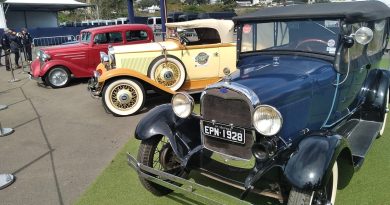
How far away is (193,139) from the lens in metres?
3.76

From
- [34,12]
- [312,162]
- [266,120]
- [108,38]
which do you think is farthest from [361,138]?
[34,12]

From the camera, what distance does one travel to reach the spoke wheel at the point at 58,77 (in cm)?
1038

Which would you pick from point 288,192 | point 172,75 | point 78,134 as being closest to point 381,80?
point 288,192

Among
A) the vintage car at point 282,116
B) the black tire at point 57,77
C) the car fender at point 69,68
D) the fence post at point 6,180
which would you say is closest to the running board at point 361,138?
the vintage car at point 282,116

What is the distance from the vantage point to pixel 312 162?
2.76 metres

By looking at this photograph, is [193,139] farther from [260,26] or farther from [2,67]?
[2,67]

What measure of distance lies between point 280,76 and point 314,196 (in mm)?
1177

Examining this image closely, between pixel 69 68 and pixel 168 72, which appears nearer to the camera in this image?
pixel 168 72

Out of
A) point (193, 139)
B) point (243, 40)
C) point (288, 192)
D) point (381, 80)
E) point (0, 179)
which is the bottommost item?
point (0, 179)

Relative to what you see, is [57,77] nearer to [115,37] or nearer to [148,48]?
[115,37]

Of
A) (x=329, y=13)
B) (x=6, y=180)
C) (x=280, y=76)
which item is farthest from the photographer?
(x=6, y=180)

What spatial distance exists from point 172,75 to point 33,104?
12.0ft

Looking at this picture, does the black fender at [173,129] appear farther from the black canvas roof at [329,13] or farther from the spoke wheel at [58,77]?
the spoke wheel at [58,77]

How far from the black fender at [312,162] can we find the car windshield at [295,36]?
4.07 feet
